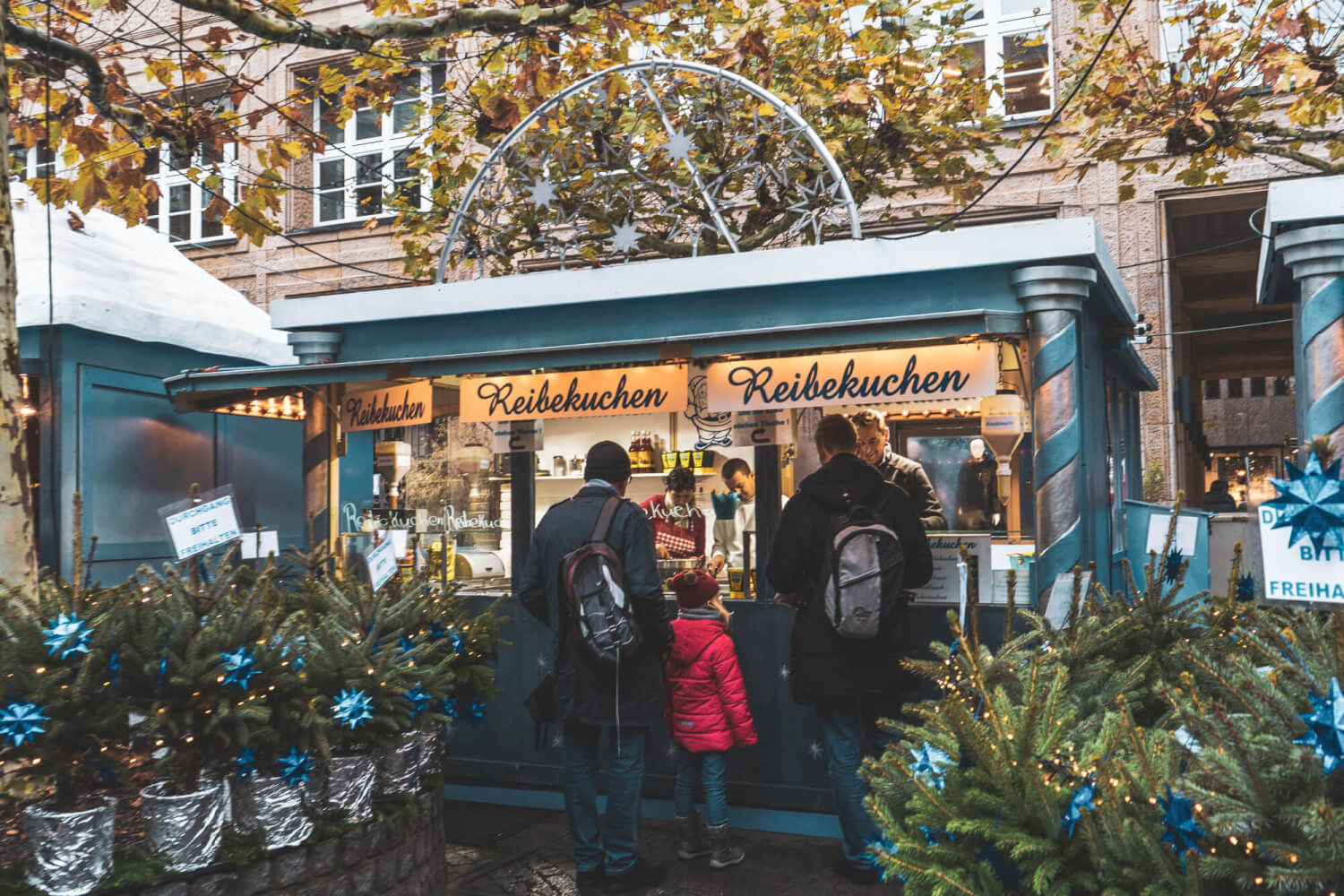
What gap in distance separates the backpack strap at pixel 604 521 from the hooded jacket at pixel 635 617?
23 mm

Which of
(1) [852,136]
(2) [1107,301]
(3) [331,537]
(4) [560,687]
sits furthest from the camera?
(1) [852,136]

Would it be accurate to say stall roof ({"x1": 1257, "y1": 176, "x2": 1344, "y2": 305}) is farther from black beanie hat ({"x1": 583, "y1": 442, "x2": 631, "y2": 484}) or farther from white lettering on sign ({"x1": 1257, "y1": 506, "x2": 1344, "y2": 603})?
black beanie hat ({"x1": 583, "y1": 442, "x2": 631, "y2": 484})

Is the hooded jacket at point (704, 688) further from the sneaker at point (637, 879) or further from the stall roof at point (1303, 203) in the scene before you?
the stall roof at point (1303, 203)

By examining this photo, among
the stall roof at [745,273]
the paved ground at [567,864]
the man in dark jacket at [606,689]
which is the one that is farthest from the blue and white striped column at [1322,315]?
the man in dark jacket at [606,689]

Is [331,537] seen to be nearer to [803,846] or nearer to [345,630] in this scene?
[345,630]

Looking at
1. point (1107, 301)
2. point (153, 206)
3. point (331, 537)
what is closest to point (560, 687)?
point (331, 537)

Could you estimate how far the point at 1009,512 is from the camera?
21.3 feet

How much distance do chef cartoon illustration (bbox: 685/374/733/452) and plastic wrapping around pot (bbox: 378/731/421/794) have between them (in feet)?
9.11

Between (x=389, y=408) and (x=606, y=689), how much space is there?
3.14m

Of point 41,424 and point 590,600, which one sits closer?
point 590,600

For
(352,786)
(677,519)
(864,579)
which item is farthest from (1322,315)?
(352,786)

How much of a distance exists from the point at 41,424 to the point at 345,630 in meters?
5.99

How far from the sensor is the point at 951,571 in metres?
5.96

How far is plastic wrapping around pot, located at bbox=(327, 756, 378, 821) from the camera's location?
420 cm
